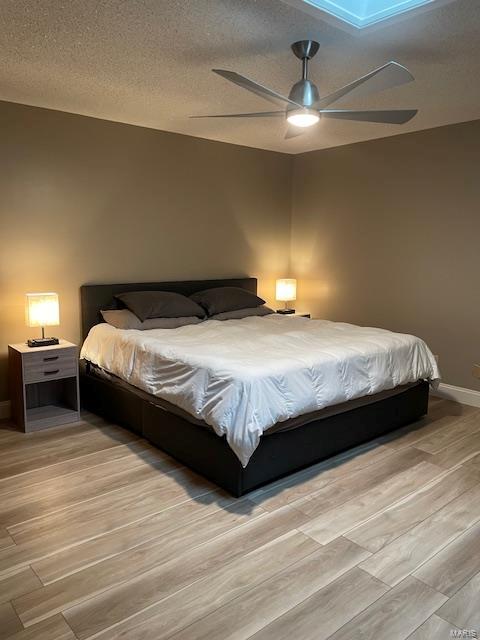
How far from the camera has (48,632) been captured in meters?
1.75

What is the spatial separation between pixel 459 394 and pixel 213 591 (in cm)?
327

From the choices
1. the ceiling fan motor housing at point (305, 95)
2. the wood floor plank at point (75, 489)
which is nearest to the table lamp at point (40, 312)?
the wood floor plank at point (75, 489)

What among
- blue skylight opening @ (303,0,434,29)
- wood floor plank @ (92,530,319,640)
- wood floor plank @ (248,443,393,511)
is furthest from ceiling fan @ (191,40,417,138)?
wood floor plank @ (92,530,319,640)

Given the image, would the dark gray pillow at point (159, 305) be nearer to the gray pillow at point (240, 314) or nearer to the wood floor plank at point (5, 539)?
the gray pillow at point (240, 314)

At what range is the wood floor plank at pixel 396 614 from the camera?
176 centimetres

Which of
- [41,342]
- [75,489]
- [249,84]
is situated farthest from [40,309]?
[249,84]

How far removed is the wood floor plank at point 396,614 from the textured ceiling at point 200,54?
254cm

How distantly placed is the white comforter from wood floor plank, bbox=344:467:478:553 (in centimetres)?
68

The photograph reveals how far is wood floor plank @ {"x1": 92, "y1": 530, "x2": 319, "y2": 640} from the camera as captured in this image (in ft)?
5.79

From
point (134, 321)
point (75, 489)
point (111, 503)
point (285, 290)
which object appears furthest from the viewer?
point (285, 290)

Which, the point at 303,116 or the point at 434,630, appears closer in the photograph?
the point at 434,630

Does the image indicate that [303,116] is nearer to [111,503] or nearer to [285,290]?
[111,503]

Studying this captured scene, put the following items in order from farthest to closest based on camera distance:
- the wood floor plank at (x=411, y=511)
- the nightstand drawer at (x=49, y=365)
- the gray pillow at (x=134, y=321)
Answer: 1. the gray pillow at (x=134, y=321)
2. the nightstand drawer at (x=49, y=365)
3. the wood floor plank at (x=411, y=511)

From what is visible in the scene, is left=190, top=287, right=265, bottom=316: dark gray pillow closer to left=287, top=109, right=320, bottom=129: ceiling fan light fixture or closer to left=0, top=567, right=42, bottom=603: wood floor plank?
left=287, top=109, right=320, bottom=129: ceiling fan light fixture
